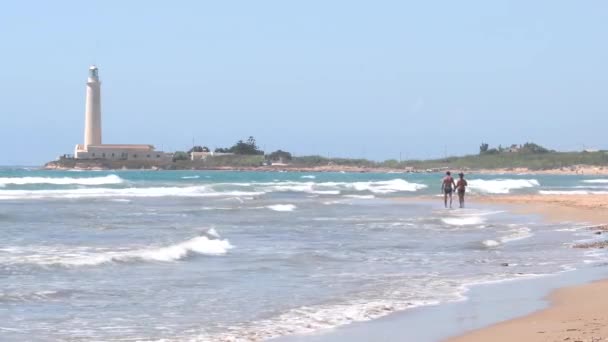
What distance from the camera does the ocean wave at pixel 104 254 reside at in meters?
14.2

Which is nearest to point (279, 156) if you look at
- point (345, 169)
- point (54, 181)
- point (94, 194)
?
point (345, 169)

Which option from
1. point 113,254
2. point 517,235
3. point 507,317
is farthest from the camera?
point 517,235

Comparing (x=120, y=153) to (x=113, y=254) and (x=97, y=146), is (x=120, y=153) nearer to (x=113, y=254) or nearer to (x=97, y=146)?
(x=97, y=146)

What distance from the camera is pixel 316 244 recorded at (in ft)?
59.8

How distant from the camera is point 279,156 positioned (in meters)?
161

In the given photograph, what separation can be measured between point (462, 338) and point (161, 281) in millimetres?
5074

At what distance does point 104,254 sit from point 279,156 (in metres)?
146

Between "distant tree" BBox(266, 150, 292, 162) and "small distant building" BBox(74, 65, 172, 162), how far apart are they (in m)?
24.5

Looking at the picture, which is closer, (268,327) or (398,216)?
(268,327)

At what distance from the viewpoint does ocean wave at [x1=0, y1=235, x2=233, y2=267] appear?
14.2 metres

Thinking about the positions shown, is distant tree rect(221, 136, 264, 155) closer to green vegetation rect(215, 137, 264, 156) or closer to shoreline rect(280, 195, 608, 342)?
green vegetation rect(215, 137, 264, 156)

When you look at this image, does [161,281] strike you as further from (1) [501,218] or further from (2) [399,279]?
(1) [501,218]

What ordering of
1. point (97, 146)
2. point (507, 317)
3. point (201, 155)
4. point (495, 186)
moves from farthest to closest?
1. point (201, 155)
2. point (97, 146)
3. point (495, 186)
4. point (507, 317)

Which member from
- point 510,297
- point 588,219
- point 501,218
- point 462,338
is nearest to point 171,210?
point 501,218
